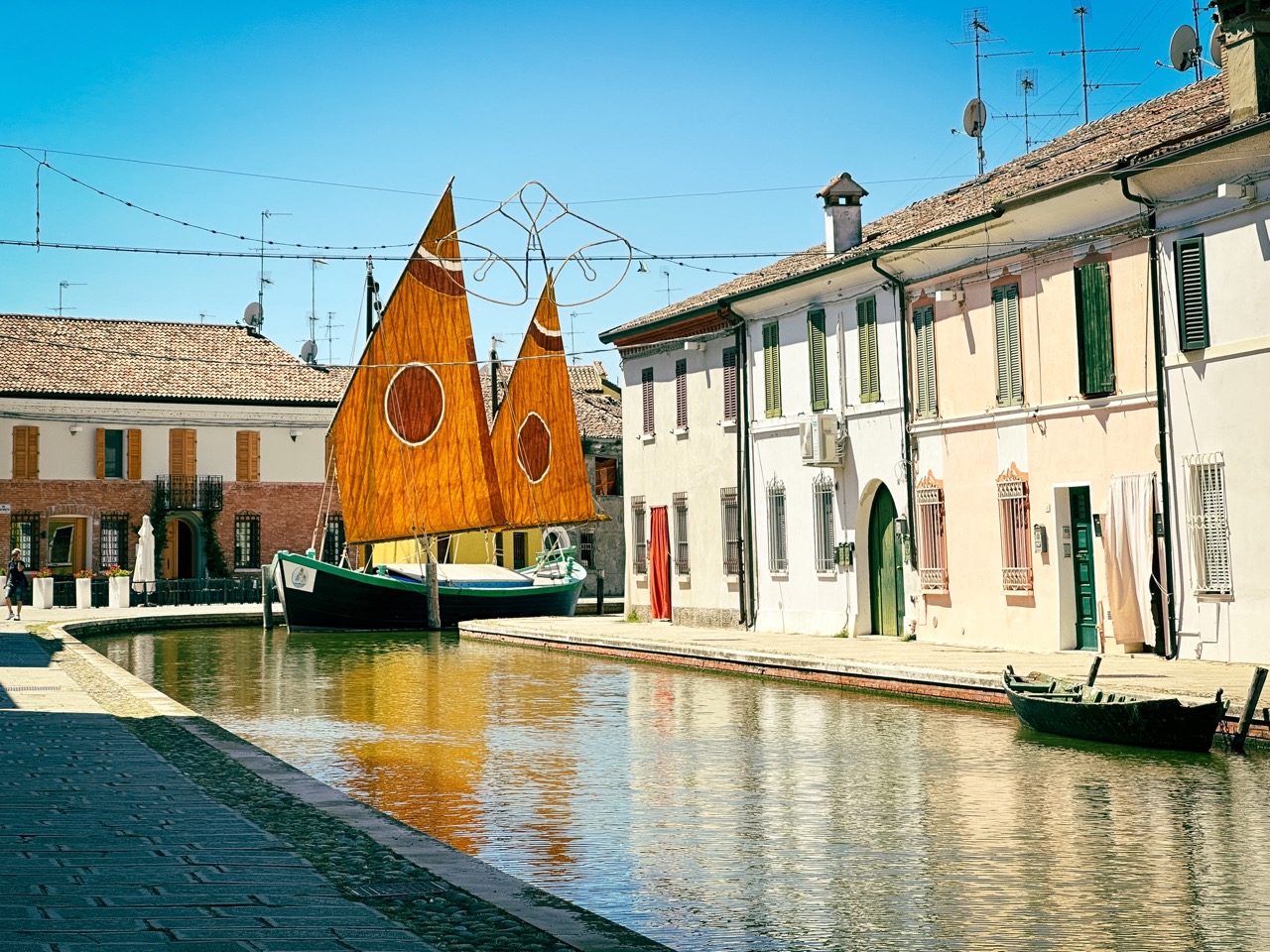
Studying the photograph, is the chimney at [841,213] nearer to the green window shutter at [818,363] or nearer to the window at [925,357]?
the green window shutter at [818,363]

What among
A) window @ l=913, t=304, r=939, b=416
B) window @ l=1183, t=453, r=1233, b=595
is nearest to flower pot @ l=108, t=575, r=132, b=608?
window @ l=913, t=304, r=939, b=416

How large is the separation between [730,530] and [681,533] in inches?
92.7

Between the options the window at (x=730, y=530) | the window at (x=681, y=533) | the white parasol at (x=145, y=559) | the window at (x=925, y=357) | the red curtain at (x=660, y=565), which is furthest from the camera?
the white parasol at (x=145, y=559)

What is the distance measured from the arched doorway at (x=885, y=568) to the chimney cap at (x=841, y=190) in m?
6.36

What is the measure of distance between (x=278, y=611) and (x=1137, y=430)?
1227 inches

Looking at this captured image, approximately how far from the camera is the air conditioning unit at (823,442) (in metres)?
29.7

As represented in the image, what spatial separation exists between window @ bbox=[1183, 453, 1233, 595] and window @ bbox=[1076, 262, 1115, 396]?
2.21 meters

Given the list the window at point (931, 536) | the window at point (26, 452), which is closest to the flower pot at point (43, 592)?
the window at point (26, 452)

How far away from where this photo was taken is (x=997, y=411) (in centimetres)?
2523

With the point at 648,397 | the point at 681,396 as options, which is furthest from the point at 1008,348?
the point at 648,397

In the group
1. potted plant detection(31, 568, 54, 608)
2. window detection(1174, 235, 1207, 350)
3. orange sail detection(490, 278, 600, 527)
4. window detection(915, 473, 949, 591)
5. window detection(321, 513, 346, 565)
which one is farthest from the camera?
window detection(321, 513, 346, 565)

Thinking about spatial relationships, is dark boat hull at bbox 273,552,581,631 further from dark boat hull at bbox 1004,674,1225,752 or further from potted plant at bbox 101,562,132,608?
dark boat hull at bbox 1004,674,1225,752

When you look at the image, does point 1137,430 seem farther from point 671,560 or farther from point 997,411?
point 671,560

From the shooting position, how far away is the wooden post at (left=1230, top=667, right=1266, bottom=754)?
49.0 ft
